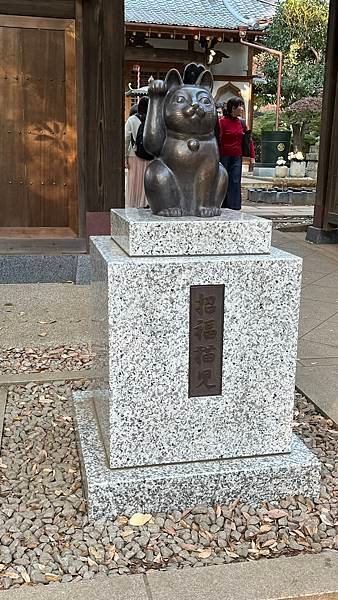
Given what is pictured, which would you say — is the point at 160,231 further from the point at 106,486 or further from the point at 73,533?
the point at 73,533

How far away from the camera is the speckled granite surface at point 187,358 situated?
7.68 ft

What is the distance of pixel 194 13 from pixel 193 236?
60.4 feet

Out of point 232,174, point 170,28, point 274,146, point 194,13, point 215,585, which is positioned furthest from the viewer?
point 274,146

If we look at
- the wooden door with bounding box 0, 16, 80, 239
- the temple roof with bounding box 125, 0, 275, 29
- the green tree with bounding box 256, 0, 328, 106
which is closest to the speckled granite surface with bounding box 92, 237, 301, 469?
the wooden door with bounding box 0, 16, 80, 239

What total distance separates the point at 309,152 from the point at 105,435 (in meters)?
22.4

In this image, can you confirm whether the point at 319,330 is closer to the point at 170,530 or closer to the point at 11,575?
the point at 170,530

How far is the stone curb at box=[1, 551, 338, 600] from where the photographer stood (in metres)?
2.00

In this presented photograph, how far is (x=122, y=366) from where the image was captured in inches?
94.0

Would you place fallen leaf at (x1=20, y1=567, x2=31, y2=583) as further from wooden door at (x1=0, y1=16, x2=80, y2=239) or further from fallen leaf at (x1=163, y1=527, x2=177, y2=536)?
wooden door at (x1=0, y1=16, x2=80, y2=239)

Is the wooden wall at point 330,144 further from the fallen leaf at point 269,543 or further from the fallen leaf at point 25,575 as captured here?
the fallen leaf at point 25,575

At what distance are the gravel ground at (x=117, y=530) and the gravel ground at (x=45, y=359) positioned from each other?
3.34 feet

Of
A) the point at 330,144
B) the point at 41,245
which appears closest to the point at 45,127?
the point at 41,245

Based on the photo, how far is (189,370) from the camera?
96.8 inches

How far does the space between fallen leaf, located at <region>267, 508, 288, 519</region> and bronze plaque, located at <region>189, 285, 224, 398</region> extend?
0.55m
